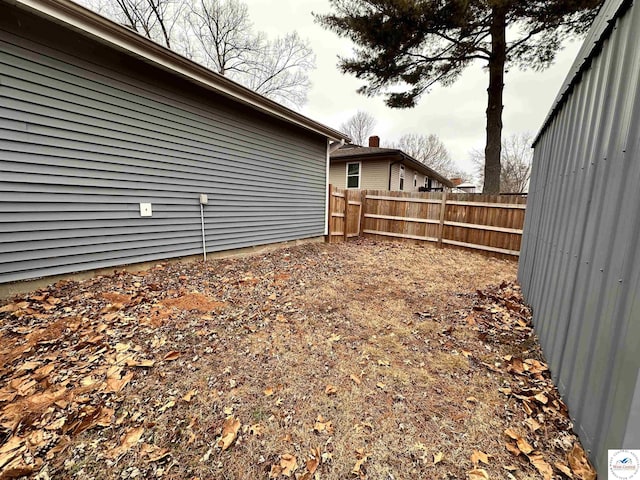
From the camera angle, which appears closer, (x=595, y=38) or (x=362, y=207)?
(x=595, y=38)

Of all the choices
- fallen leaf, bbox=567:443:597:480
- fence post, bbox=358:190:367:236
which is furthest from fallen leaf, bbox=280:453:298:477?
fence post, bbox=358:190:367:236

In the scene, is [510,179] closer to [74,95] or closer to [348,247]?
[348,247]

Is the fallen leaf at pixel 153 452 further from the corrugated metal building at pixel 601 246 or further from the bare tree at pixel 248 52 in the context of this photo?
the bare tree at pixel 248 52

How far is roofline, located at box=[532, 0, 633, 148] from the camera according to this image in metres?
1.51

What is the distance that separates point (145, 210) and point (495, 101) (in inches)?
394

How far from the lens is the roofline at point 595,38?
→ 1.51 m

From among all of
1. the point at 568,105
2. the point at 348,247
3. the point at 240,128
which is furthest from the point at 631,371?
the point at 348,247

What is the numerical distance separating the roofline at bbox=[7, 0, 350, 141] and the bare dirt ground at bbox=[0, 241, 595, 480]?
121 inches

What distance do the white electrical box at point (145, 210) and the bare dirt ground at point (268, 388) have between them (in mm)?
1022

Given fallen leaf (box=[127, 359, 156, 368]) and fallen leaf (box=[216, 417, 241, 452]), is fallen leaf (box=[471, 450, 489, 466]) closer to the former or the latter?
fallen leaf (box=[216, 417, 241, 452])

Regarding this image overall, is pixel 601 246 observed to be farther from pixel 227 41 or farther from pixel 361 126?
pixel 361 126

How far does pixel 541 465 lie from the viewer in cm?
140

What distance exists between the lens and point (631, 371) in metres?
1.10

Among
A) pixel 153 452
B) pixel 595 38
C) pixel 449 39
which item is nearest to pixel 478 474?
pixel 153 452
